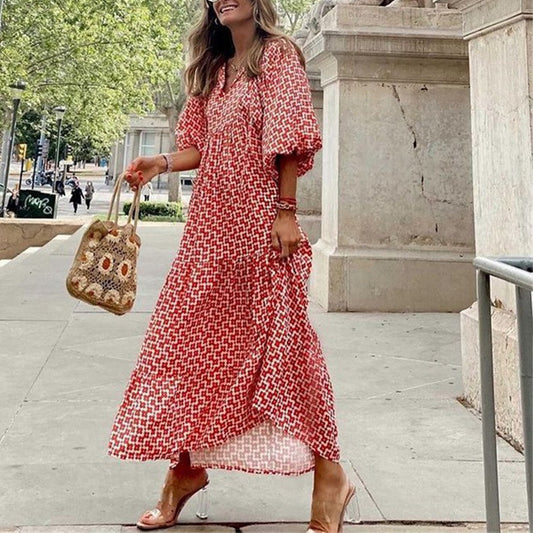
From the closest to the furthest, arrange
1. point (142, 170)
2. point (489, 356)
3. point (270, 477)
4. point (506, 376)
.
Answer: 1. point (489, 356)
2. point (142, 170)
3. point (270, 477)
4. point (506, 376)

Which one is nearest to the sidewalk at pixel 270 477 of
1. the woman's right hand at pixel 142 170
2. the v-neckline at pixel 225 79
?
the woman's right hand at pixel 142 170

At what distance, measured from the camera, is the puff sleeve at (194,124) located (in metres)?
2.65

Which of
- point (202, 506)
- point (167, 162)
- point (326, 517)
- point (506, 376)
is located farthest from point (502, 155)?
point (202, 506)

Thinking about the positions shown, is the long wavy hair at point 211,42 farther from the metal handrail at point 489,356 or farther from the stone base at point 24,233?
the stone base at point 24,233

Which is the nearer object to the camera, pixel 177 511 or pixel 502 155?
pixel 177 511

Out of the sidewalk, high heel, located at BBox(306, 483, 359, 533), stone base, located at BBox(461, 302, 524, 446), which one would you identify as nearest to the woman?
high heel, located at BBox(306, 483, 359, 533)

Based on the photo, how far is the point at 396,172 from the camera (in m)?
6.82

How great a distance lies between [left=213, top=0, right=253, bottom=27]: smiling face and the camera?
2.51m

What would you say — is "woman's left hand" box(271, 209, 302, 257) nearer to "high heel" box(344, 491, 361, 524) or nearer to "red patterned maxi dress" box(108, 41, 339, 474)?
"red patterned maxi dress" box(108, 41, 339, 474)

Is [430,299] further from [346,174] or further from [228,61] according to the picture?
[228,61]

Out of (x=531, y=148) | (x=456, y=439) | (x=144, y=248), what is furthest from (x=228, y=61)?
(x=144, y=248)

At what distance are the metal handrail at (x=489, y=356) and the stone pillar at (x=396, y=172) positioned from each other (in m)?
4.69

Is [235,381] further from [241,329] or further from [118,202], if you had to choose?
[118,202]

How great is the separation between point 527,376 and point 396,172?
5.18 metres
